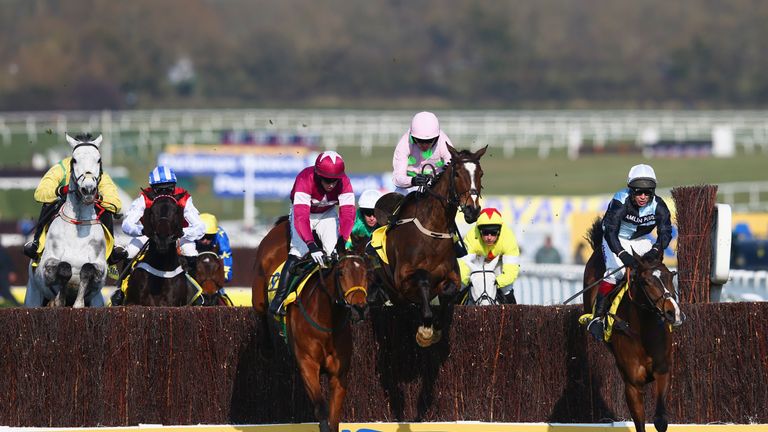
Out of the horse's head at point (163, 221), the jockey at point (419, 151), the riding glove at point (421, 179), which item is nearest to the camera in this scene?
the riding glove at point (421, 179)

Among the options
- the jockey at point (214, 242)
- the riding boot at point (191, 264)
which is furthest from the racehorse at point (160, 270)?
the jockey at point (214, 242)

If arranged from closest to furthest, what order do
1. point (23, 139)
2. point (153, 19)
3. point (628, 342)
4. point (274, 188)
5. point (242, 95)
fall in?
point (628, 342)
point (274, 188)
point (23, 139)
point (153, 19)
point (242, 95)

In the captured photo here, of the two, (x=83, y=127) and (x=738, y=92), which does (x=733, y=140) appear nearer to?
(x=738, y=92)

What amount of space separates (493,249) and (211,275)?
3.01 meters

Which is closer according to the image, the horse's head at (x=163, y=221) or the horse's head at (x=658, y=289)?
the horse's head at (x=658, y=289)

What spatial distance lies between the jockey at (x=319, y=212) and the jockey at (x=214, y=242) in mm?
4020

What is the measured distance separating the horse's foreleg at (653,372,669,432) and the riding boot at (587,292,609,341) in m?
0.57

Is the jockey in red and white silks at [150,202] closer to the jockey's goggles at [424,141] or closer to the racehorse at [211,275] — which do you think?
the racehorse at [211,275]

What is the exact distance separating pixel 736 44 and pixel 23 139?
41.7m

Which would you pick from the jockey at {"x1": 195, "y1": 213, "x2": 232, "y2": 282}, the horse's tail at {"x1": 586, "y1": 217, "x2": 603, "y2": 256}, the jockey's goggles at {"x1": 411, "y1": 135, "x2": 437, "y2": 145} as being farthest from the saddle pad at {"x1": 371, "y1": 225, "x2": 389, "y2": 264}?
the jockey at {"x1": 195, "y1": 213, "x2": 232, "y2": 282}

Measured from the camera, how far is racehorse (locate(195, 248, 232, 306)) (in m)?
14.6

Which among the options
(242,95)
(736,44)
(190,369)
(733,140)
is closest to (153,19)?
(242,95)

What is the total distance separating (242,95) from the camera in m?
76.6

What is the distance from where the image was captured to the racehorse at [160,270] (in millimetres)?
12594
